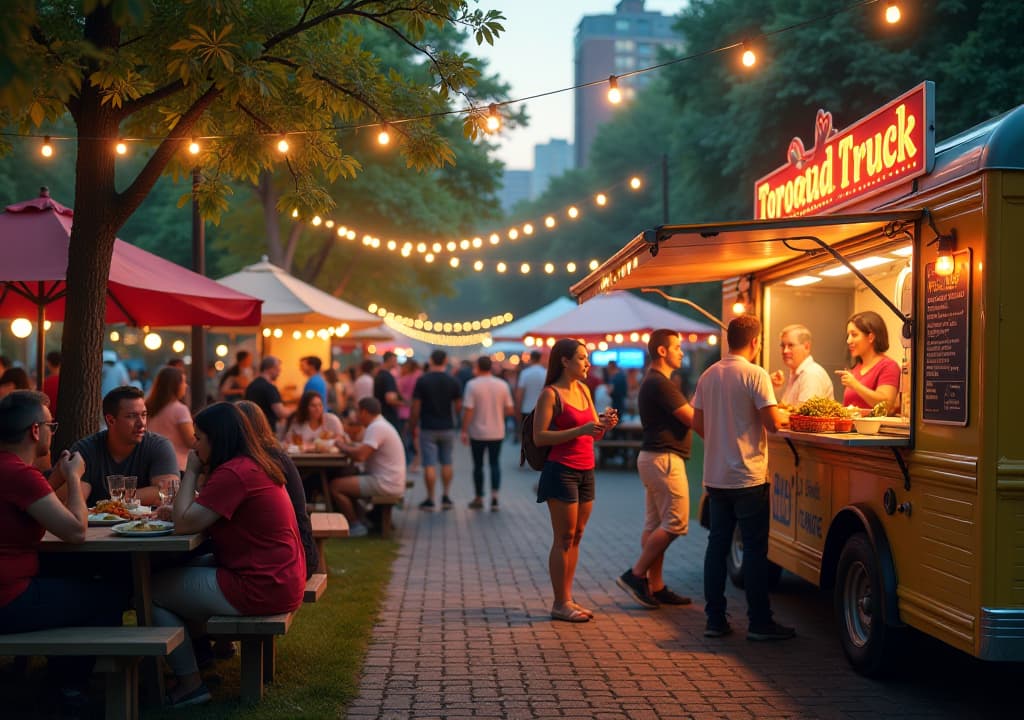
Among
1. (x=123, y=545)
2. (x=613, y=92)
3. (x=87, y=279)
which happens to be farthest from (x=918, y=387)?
(x=613, y=92)

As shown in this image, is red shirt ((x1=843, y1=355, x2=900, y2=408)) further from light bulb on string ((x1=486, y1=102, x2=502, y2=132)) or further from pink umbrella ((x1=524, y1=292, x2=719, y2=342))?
pink umbrella ((x1=524, y1=292, x2=719, y2=342))

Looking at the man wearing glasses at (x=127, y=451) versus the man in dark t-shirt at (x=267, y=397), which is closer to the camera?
the man wearing glasses at (x=127, y=451)

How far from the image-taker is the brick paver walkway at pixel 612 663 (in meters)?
6.21

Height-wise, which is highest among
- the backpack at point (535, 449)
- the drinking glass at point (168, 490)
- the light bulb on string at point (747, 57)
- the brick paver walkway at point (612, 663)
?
the light bulb on string at point (747, 57)

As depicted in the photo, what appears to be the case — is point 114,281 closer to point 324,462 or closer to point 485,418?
point 324,462

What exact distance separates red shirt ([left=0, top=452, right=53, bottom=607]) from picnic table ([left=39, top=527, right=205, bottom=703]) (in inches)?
7.9

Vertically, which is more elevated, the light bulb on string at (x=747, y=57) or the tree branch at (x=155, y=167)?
the light bulb on string at (x=747, y=57)

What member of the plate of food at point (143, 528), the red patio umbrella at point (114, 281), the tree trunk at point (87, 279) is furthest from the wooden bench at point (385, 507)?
the plate of food at point (143, 528)

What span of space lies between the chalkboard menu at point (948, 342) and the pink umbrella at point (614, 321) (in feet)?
50.7

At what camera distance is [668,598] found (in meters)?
9.11

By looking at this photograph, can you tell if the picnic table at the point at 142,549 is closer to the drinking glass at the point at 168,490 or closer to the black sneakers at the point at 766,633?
the drinking glass at the point at 168,490

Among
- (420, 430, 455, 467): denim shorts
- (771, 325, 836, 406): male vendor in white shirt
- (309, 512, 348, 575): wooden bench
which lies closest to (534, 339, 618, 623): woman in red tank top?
(309, 512, 348, 575): wooden bench

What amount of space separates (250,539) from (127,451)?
4.97 ft

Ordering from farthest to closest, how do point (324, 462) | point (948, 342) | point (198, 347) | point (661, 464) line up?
point (198, 347)
point (324, 462)
point (661, 464)
point (948, 342)
